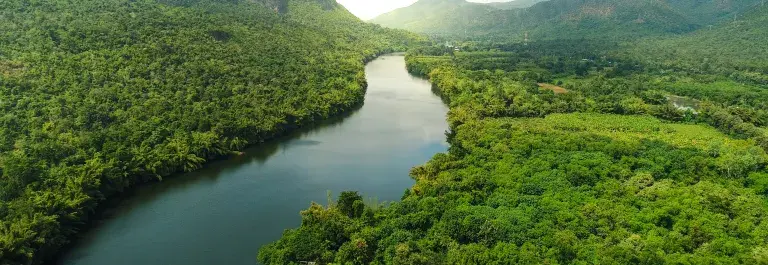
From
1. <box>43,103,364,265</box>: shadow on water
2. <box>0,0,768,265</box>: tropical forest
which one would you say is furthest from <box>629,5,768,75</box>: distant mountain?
<box>43,103,364,265</box>: shadow on water

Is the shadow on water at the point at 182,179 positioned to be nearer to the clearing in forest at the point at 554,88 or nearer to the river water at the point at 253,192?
the river water at the point at 253,192

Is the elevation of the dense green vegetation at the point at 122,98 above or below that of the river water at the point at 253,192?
above

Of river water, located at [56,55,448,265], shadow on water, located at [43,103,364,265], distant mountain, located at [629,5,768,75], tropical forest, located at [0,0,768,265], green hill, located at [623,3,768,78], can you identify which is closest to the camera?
tropical forest, located at [0,0,768,265]

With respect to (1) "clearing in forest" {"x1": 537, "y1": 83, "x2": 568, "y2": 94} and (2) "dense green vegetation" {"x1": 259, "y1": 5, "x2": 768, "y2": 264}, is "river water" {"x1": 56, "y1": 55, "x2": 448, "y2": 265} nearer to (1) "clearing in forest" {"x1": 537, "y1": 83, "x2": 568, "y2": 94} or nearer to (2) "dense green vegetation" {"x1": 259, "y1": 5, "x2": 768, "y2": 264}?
(2) "dense green vegetation" {"x1": 259, "y1": 5, "x2": 768, "y2": 264}

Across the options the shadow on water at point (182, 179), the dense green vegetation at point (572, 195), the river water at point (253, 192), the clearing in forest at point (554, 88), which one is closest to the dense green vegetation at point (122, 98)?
the shadow on water at point (182, 179)

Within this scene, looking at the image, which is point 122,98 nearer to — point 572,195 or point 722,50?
point 572,195

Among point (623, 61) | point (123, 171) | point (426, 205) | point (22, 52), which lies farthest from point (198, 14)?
point (623, 61)
